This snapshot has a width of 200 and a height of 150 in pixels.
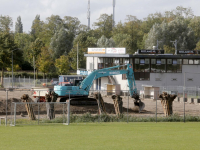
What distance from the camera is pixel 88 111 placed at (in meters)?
39.9

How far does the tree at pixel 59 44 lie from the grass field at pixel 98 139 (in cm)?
9010

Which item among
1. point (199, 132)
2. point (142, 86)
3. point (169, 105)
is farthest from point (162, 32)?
point (199, 132)

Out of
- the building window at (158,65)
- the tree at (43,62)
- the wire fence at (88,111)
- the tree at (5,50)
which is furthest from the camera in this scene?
the tree at (43,62)

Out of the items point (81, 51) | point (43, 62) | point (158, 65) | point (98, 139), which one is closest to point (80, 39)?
point (81, 51)

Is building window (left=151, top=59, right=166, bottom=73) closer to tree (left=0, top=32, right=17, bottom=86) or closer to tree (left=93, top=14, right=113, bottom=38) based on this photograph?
tree (left=0, top=32, right=17, bottom=86)

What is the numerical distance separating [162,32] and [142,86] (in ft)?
154

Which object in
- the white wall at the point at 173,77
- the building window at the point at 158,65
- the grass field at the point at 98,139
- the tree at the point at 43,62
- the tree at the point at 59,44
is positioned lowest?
the grass field at the point at 98,139

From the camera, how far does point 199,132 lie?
23562 mm

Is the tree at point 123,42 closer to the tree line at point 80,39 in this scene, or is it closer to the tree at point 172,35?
the tree line at point 80,39

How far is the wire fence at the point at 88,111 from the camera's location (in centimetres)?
2932

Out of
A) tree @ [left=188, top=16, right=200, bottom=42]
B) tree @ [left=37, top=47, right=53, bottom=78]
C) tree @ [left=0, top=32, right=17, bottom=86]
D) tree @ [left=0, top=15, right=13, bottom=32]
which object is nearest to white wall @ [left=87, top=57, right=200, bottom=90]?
tree @ [left=0, top=32, right=17, bottom=86]

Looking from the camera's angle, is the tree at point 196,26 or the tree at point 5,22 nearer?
the tree at point 196,26

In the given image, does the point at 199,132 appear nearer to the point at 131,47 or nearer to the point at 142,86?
the point at 142,86

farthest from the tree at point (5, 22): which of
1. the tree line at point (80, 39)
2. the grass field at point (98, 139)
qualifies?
the grass field at point (98, 139)
